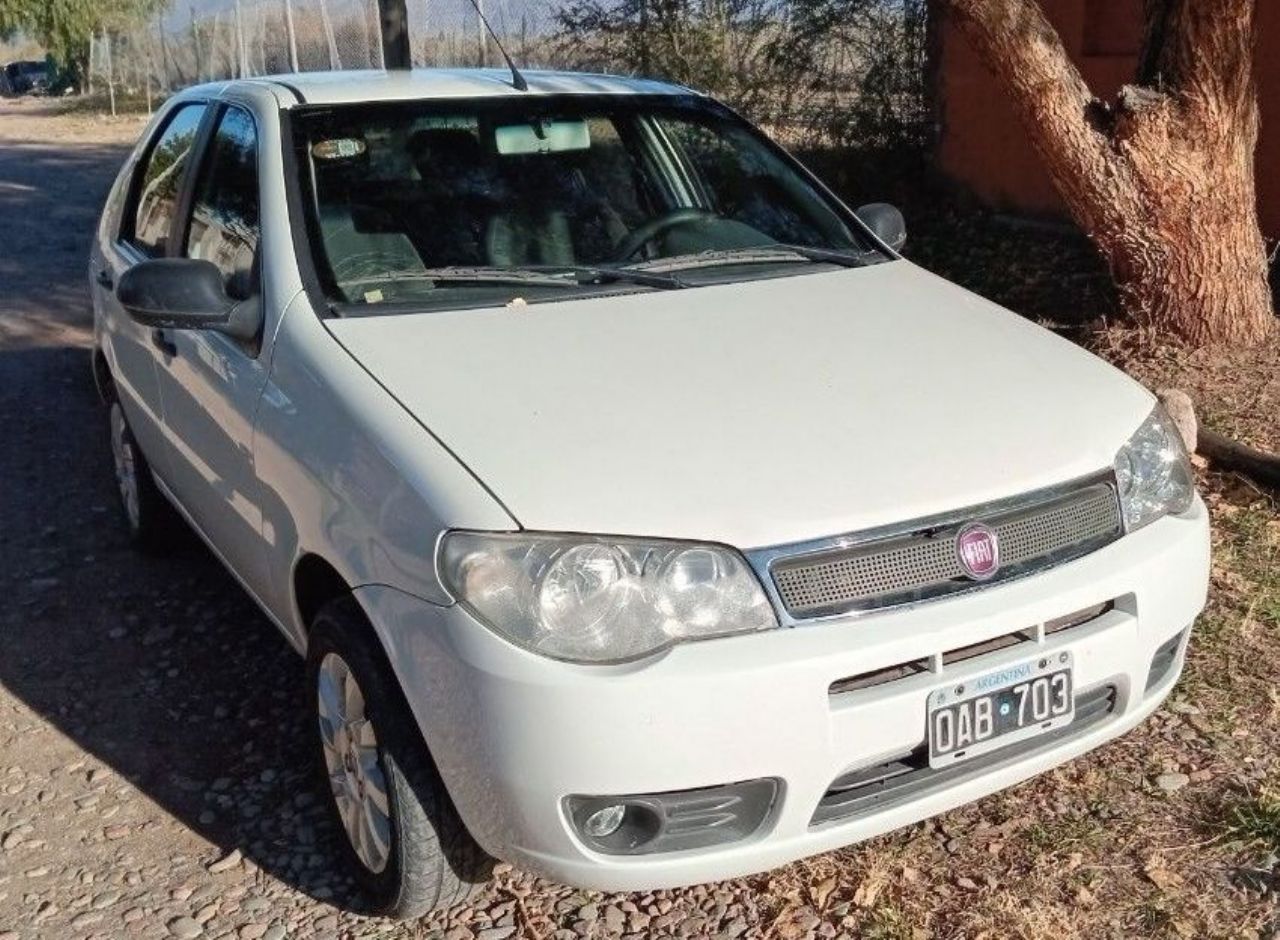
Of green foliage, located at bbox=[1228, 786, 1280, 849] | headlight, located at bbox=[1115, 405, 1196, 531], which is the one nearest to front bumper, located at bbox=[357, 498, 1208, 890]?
headlight, located at bbox=[1115, 405, 1196, 531]

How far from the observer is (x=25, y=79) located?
143 ft

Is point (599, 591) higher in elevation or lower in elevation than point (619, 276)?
lower

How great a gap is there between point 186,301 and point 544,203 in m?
1.00

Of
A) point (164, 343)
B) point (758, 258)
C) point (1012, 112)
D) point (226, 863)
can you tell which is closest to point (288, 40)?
point (1012, 112)

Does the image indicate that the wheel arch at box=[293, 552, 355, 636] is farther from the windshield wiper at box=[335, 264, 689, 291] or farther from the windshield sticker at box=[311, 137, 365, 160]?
the windshield sticker at box=[311, 137, 365, 160]

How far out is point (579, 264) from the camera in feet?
12.2

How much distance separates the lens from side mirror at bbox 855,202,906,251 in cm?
427

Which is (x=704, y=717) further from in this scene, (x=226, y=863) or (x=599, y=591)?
(x=226, y=863)

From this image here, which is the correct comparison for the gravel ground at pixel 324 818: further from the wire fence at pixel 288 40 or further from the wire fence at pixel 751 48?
the wire fence at pixel 288 40

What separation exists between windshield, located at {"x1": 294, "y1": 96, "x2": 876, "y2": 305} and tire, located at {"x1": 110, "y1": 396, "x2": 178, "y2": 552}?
1.52 metres

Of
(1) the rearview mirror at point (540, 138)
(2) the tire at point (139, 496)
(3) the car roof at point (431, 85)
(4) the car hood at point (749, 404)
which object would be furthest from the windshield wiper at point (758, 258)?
(2) the tire at point (139, 496)

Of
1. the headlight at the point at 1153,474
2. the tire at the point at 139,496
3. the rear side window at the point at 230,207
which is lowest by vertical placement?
the tire at the point at 139,496

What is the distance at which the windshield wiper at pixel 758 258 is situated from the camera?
3754 millimetres

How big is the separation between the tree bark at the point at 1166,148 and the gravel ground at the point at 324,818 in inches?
51.1
